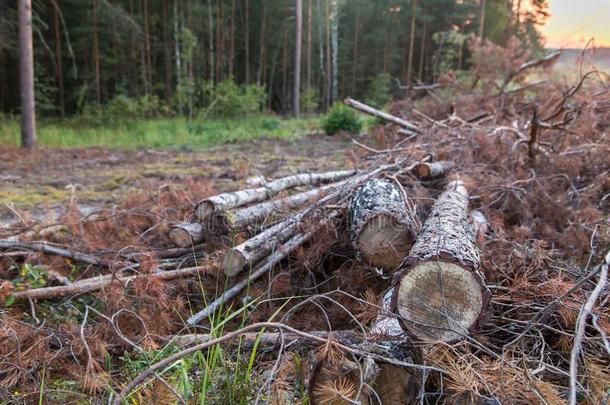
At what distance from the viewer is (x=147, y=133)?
12.4 meters

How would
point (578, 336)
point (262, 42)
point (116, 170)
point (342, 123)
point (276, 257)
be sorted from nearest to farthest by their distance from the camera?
point (578, 336), point (276, 257), point (116, 170), point (342, 123), point (262, 42)

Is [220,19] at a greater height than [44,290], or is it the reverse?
[220,19]

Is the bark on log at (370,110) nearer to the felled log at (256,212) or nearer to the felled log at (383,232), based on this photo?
the felled log at (256,212)

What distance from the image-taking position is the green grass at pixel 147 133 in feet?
35.9

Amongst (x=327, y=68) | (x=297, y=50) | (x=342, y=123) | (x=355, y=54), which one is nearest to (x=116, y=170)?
(x=342, y=123)

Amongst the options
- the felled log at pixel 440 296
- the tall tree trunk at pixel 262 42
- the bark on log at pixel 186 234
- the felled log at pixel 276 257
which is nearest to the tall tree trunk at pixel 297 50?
the tall tree trunk at pixel 262 42

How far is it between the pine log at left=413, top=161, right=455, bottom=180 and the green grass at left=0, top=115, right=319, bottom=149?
7054mm

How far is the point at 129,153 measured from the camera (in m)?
9.41

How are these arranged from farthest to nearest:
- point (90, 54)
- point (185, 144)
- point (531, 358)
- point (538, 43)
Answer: point (538, 43)
point (90, 54)
point (185, 144)
point (531, 358)

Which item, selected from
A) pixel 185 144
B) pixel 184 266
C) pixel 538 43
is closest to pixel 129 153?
pixel 185 144

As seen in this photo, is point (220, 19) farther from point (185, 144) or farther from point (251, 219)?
point (251, 219)

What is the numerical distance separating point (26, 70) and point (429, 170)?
29.2 feet

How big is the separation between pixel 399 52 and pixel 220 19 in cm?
1268

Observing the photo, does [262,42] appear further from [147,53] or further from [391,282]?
[391,282]
